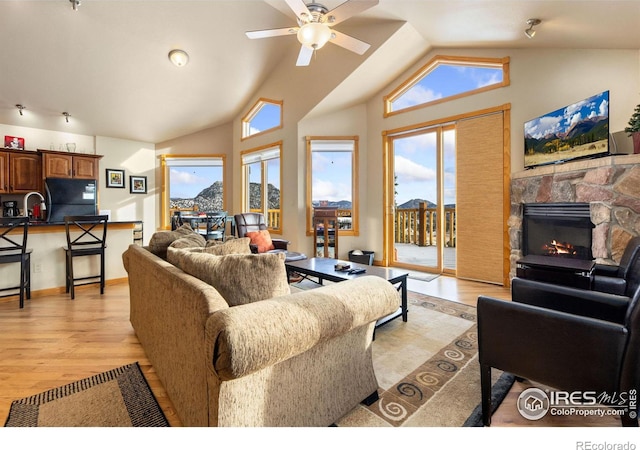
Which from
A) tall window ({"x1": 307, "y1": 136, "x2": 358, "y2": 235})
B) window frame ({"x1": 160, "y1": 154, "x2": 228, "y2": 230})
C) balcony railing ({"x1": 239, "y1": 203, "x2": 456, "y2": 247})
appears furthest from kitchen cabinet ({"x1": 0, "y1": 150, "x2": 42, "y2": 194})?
balcony railing ({"x1": 239, "y1": 203, "x2": 456, "y2": 247})

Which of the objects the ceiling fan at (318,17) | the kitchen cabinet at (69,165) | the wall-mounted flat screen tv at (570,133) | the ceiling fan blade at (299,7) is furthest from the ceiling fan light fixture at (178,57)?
the wall-mounted flat screen tv at (570,133)

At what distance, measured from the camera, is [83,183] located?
18.7 ft

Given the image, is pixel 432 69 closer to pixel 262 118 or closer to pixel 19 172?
pixel 262 118

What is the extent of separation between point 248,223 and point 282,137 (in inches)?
74.6

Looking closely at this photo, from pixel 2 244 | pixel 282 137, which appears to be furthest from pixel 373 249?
pixel 2 244

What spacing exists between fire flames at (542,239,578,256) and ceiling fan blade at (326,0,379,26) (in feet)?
10.3

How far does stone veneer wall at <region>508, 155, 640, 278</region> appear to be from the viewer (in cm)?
260

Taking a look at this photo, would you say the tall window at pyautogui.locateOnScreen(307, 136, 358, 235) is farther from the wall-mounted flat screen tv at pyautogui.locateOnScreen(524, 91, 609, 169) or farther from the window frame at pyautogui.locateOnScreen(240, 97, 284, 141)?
the wall-mounted flat screen tv at pyautogui.locateOnScreen(524, 91, 609, 169)

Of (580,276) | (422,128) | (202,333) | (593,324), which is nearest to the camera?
(202,333)

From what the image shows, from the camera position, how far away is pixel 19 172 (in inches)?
205

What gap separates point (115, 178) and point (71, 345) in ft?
17.1

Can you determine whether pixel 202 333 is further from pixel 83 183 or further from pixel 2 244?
pixel 83 183

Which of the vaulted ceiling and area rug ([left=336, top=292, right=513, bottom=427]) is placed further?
the vaulted ceiling

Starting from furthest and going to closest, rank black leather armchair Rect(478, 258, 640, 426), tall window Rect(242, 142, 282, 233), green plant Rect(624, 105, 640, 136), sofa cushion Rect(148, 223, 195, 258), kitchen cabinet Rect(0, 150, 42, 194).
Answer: tall window Rect(242, 142, 282, 233) → kitchen cabinet Rect(0, 150, 42, 194) → green plant Rect(624, 105, 640, 136) → sofa cushion Rect(148, 223, 195, 258) → black leather armchair Rect(478, 258, 640, 426)
